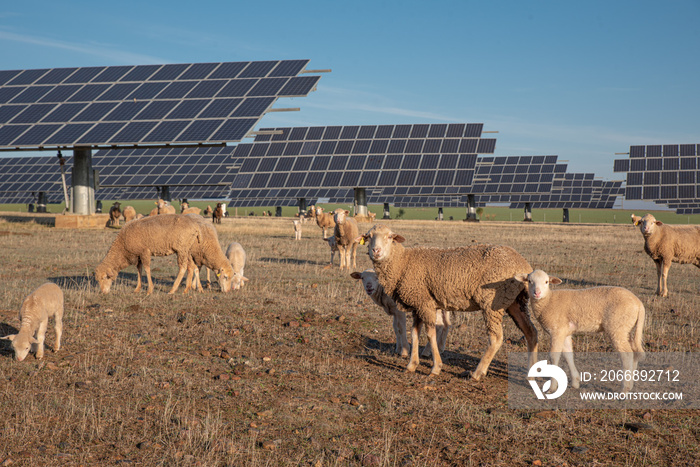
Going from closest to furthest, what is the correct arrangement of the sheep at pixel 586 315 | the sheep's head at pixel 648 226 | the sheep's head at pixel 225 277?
the sheep at pixel 586 315
the sheep's head at pixel 225 277
the sheep's head at pixel 648 226

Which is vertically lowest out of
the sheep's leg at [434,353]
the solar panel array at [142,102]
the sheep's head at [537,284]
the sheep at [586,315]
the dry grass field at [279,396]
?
the dry grass field at [279,396]

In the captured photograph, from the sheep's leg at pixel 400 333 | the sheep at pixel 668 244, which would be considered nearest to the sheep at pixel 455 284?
the sheep's leg at pixel 400 333

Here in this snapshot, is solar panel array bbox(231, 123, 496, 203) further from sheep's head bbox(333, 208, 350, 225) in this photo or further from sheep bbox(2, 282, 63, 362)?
sheep bbox(2, 282, 63, 362)

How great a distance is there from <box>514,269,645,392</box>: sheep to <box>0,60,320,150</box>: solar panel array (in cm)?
1929

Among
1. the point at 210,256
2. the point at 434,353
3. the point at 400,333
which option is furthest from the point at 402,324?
the point at 210,256

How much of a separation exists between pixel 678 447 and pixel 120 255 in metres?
9.81

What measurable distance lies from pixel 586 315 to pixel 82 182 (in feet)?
86.0

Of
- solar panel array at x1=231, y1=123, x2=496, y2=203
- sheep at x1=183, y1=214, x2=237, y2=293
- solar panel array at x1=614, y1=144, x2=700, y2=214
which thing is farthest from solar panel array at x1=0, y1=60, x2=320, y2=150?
solar panel array at x1=614, y1=144, x2=700, y2=214

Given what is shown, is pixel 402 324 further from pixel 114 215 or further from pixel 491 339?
pixel 114 215

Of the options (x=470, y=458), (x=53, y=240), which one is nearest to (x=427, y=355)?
(x=470, y=458)

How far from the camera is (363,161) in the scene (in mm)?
42219

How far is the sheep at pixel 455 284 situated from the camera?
629cm

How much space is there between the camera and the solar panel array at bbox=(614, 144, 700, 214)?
3909cm

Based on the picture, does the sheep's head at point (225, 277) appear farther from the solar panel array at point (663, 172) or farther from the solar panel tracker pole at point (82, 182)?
the solar panel array at point (663, 172)
